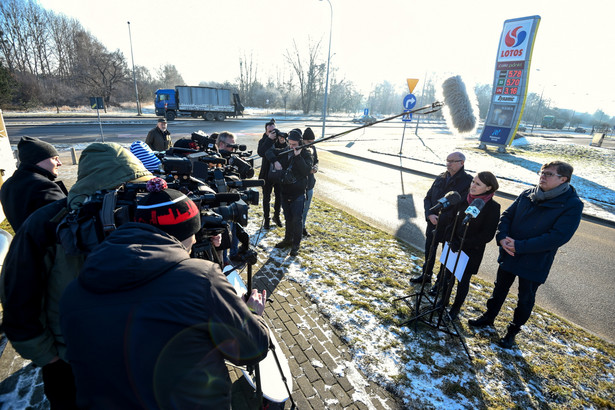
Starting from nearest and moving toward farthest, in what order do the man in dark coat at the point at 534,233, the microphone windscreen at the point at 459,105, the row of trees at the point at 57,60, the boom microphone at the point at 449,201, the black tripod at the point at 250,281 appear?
1. the black tripod at the point at 250,281
2. the man in dark coat at the point at 534,233
3. the boom microphone at the point at 449,201
4. the microphone windscreen at the point at 459,105
5. the row of trees at the point at 57,60

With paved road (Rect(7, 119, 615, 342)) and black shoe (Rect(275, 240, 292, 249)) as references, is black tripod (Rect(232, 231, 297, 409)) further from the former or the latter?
paved road (Rect(7, 119, 615, 342))

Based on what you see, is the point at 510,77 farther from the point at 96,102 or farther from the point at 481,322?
the point at 96,102

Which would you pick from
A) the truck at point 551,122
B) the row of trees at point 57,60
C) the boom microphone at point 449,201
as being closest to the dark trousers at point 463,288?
the boom microphone at point 449,201

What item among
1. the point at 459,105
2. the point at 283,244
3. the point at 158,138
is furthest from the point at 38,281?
the point at 459,105

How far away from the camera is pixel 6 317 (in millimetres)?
1570

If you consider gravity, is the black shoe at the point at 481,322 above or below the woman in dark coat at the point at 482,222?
below

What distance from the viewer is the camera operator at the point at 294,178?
4473mm

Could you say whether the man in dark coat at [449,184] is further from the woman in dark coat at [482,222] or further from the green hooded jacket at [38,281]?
the green hooded jacket at [38,281]

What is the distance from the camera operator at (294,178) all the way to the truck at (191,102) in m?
27.0

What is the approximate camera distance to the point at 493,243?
19.4ft

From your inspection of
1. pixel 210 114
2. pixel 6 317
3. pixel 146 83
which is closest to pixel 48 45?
pixel 146 83

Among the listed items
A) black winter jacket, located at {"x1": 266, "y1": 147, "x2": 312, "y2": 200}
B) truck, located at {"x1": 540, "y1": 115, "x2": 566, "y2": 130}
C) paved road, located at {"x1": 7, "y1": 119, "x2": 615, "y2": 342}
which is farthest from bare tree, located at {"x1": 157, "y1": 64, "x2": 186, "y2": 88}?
truck, located at {"x1": 540, "y1": 115, "x2": 566, "y2": 130}

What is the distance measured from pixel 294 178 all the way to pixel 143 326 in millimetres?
3645

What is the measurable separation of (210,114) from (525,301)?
30.7 meters
